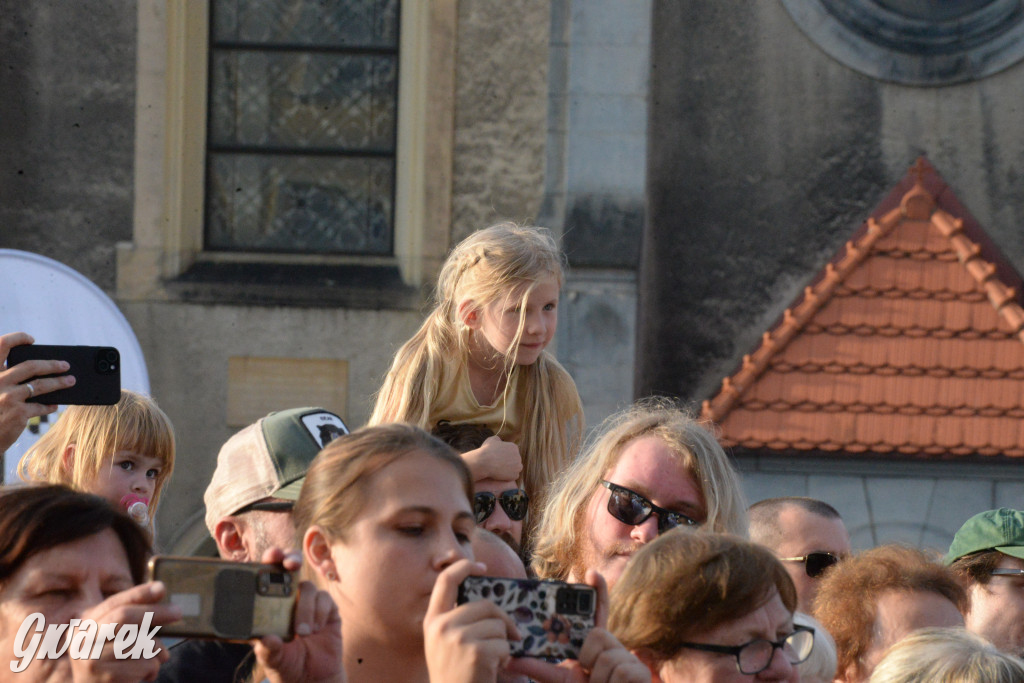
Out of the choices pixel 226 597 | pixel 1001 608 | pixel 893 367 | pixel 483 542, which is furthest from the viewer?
pixel 893 367

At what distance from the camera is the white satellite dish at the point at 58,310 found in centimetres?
575

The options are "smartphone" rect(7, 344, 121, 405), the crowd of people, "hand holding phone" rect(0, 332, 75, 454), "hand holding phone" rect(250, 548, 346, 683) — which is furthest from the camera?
"smartphone" rect(7, 344, 121, 405)

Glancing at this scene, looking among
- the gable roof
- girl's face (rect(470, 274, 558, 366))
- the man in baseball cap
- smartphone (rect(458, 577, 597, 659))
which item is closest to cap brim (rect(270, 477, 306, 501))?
smartphone (rect(458, 577, 597, 659))

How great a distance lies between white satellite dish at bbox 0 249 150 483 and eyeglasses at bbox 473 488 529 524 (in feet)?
8.17

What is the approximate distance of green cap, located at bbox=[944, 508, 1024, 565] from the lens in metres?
4.03

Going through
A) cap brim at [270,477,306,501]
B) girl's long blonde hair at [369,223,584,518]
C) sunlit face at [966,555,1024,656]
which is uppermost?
girl's long blonde hair at [369,223,584,518]

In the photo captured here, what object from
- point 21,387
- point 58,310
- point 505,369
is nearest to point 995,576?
Answer: point 505,369

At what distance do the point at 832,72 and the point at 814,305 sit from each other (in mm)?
2135

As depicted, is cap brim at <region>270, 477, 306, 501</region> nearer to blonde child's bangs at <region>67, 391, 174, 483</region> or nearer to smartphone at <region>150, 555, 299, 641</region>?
smartphone at <region>150, 555, 299, 641</region>

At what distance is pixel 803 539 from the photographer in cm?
388

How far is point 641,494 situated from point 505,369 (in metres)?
0.87

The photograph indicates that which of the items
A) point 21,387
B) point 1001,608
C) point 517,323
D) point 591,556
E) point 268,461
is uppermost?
point 517,323

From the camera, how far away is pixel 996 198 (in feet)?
31.7

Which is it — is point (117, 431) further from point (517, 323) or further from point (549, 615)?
point (549, 615)
